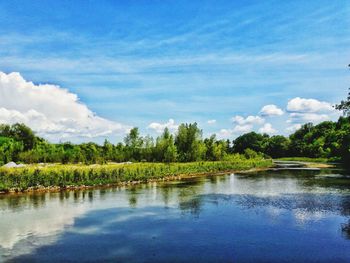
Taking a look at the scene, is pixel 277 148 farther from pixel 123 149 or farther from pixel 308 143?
pixel 123 149

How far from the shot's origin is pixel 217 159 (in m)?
69.5

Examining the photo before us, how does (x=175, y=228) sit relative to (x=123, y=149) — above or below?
below

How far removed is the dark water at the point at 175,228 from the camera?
12.8m

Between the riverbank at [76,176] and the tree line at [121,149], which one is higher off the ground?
the tree line at [121,149]

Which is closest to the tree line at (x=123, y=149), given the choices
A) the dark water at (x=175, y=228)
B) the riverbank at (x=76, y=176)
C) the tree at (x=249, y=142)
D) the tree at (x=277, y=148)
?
the riverbank at (x=76, y=176)

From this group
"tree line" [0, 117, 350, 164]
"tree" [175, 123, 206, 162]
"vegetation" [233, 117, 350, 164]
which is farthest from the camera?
"vegetation" [233, 117, 350, 164]

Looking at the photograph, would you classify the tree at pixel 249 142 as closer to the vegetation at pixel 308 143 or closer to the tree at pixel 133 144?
the vegetation at pixel 308 143

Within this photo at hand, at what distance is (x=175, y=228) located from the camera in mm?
16750

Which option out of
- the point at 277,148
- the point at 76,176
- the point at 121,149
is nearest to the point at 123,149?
the point at 121,149

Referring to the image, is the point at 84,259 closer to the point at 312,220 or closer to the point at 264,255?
the point at 264,255

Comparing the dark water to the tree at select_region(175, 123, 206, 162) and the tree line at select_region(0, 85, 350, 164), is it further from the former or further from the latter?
the tree at select_region(175, 123, 206, 162)

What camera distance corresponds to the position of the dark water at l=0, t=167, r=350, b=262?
41.9 ft

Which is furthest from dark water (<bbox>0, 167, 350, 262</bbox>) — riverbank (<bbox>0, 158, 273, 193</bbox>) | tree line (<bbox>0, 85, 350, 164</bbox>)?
tree line (<bbox>0, 85, 350, 164</bbox>)

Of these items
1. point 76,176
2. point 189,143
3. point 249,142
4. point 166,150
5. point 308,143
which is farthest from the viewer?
point 249,142
